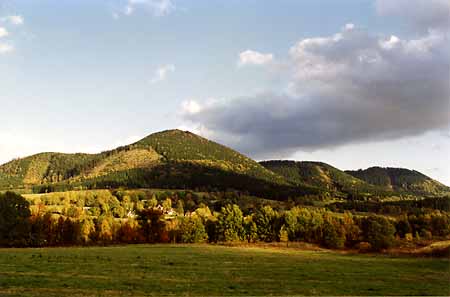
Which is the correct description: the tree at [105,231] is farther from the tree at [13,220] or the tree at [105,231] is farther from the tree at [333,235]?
the tree at [333,235]

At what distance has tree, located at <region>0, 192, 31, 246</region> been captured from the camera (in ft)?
277

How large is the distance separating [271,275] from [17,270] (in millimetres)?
19305

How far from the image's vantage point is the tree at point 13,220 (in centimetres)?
8450

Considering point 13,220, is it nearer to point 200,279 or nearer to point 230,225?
point 230,225

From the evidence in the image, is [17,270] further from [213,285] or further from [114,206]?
[114,206]

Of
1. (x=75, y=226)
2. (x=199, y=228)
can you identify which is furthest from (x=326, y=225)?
(x=75, y=226)

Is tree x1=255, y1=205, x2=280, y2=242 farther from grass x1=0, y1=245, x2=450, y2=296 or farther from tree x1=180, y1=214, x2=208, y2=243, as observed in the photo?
grass x1=0, y1=245, x2=450, y2=296

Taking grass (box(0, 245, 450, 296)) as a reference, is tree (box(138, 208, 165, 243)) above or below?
above

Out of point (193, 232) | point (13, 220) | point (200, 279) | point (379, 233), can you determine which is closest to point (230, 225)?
point (193, 232)

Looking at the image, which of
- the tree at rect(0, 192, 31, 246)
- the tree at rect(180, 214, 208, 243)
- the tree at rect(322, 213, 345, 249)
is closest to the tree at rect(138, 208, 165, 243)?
the tree at rect(180, 214, 208, 243)

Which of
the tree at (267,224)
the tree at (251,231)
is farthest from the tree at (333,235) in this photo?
the tree at (251,231)

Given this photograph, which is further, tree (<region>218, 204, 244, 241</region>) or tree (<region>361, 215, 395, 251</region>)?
tree (<region>218, 204, 244, 241</region>)

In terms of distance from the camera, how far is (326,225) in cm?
11219

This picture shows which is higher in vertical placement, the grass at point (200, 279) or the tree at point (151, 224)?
the tree at point (151, 224)
